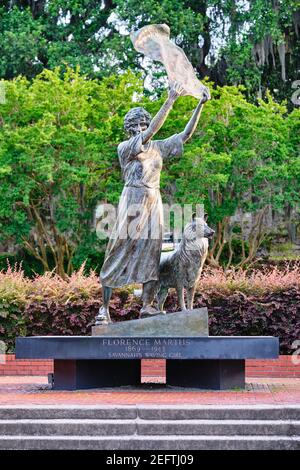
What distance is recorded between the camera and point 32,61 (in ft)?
116

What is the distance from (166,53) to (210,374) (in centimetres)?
416

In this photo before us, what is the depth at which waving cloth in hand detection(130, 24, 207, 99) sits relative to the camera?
13234mm

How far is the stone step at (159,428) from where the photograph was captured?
9961 mm

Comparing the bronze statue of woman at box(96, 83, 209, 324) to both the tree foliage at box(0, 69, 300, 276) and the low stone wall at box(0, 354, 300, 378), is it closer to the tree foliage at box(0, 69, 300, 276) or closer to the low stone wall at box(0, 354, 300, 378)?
the low stone wall at box(0, 354, 300, 378)

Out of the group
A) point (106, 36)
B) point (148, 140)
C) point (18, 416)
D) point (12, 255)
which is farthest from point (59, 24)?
point (18, 416)

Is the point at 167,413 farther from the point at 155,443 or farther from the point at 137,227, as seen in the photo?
the point at 137,227

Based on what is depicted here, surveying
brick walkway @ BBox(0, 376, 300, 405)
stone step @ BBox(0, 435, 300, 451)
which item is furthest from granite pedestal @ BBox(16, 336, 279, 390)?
stone step @ BBox(0, 435, 300, 451)

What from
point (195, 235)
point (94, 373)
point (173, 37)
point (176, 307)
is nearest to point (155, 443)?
point (94, 373)

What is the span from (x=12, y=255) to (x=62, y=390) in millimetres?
18366

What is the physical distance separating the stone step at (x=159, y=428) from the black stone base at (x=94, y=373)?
270cm

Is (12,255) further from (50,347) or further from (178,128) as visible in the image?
(50,347)

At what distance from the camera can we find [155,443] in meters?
9.75

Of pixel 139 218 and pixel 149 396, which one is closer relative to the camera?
pixel 149 396

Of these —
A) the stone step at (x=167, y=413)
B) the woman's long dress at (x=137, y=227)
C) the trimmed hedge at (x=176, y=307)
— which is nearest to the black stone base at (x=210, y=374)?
the woman's long dress at (x=137, y=227)
